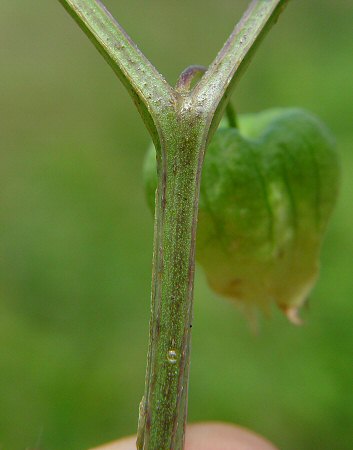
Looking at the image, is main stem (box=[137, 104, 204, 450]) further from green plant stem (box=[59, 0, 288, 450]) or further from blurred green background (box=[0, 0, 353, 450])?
blurred green background (box=[0, 0, 353, 450])

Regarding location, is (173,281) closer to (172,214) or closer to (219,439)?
(172,214)

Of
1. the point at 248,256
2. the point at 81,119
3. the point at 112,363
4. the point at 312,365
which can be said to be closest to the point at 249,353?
the point at 312,365

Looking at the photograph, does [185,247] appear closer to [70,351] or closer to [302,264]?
[302,264]

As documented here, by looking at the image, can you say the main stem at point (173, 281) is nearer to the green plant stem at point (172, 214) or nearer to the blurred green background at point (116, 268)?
the green plant stem at point (172, 214)

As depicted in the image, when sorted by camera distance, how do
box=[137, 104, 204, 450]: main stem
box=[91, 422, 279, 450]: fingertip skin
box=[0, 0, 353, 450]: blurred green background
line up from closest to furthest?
box=[137, 104, 204, 450]: main stem
box=[91, 422, 279, 450]: fingertip skin
box=[0, 0, 353, 450]: blurred green background

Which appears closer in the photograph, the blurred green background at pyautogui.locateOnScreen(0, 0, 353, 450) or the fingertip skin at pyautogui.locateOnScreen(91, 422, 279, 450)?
the fingertip skin at pyautogui.locateOnScreen(91, 422, 279, 450)

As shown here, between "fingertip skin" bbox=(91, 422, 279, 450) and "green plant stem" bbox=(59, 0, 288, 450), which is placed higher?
"green plant stem" bbox=(59, 0, 288, 450)

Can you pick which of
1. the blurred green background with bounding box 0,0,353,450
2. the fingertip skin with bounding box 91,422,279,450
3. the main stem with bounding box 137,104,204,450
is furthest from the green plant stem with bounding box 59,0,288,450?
the blurred green background with bounding box 0,0,353,450
